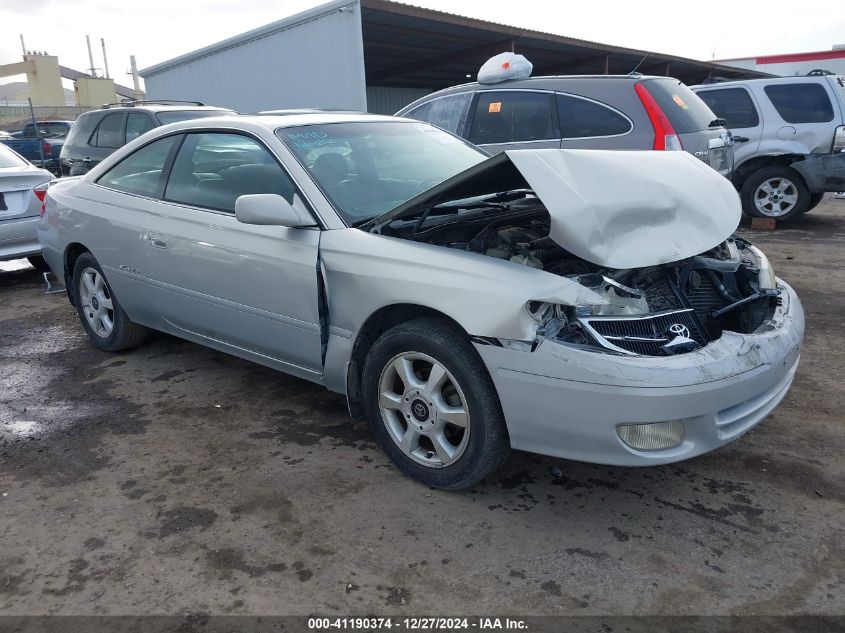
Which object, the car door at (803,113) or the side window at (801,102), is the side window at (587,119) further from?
the side window at (801,102)

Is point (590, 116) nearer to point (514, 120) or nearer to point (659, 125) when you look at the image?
point (659, 125)

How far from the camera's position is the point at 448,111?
281 inches

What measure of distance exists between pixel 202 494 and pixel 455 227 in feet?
5.55

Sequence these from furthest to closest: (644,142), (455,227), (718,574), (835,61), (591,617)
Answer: (835,61) < (644,142) < (455,227) < (718,574) < (591,617)

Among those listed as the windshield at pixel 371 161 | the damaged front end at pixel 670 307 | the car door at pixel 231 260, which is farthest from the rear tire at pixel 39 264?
the damaged front end at pixel 670 307

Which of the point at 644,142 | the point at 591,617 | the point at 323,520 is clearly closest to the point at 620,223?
the point at 591,617

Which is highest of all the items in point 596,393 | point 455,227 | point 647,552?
point 455,227

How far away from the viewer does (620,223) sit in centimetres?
272

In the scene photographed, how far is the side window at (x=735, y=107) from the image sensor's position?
28.9ft

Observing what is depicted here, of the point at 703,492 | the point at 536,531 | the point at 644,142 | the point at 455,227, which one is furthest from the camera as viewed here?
the point at 644,142

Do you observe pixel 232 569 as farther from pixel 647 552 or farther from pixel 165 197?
pixel 165 197

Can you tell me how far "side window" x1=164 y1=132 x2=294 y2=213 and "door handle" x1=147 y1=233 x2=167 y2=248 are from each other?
0.23 meters

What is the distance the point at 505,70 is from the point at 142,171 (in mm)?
4087

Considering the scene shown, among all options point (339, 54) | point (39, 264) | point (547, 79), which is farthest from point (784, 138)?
point (39, 264)
